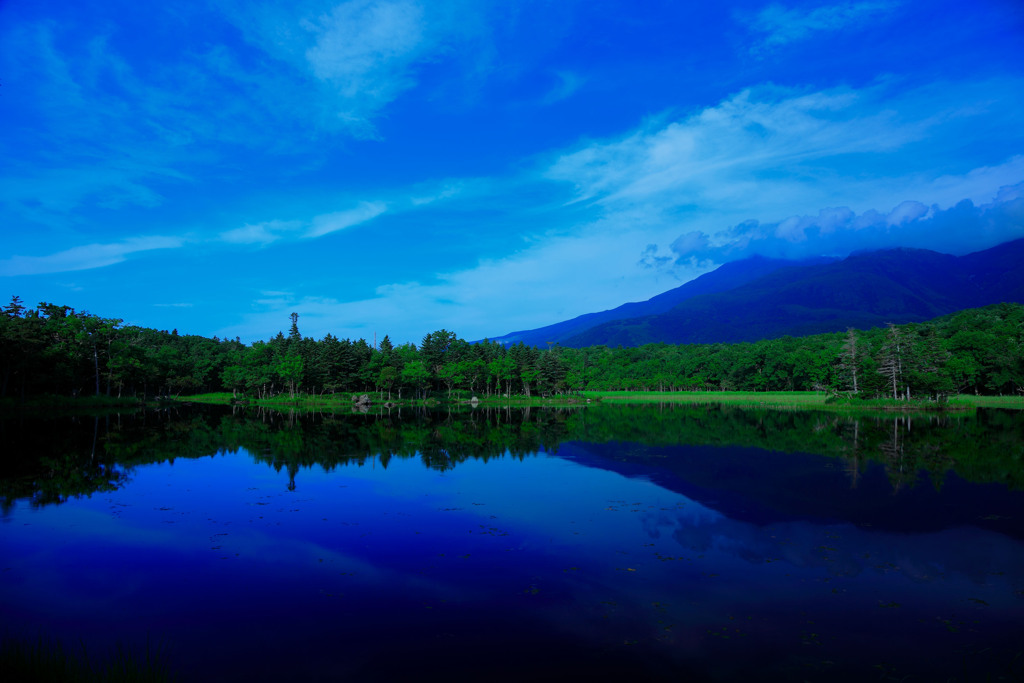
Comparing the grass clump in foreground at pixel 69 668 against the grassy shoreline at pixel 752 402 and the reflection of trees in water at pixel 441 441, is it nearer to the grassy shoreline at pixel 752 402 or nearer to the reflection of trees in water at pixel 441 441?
the reflection of trees in water at pixel 441 441

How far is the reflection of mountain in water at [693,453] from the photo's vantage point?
19531mm

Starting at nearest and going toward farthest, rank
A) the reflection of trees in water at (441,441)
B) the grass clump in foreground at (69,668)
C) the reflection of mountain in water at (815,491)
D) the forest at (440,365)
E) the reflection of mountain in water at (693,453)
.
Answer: the grass clump in foreground at (69,668)
the reflection of mountain in water at (815,491)
the reflection of mountain in water at (693,453)
the reflection of trees in water at (441,441)
the forest at (440,365)

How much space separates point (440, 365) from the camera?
106000mm

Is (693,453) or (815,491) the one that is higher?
(815,491)

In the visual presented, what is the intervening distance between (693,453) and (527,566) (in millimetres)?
21190

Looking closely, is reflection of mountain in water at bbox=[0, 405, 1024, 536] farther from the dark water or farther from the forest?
the forest

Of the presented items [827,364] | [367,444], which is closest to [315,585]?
[367,444]

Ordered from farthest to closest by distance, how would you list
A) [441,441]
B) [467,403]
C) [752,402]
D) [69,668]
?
1. [467,403]
2. [752,402]
3. [441,441]
4. [69,668]

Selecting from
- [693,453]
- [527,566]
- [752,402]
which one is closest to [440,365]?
[752,402]

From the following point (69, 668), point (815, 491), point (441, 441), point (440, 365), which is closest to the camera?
point (69, 668)

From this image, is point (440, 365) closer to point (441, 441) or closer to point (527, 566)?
point (441, 441)

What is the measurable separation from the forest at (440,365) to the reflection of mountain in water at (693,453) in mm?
18150

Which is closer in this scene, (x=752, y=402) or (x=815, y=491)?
(x=815, y=491)

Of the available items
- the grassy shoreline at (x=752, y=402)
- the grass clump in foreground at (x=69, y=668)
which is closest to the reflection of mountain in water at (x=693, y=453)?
the grassy shoreline at (x=752, y=402)
